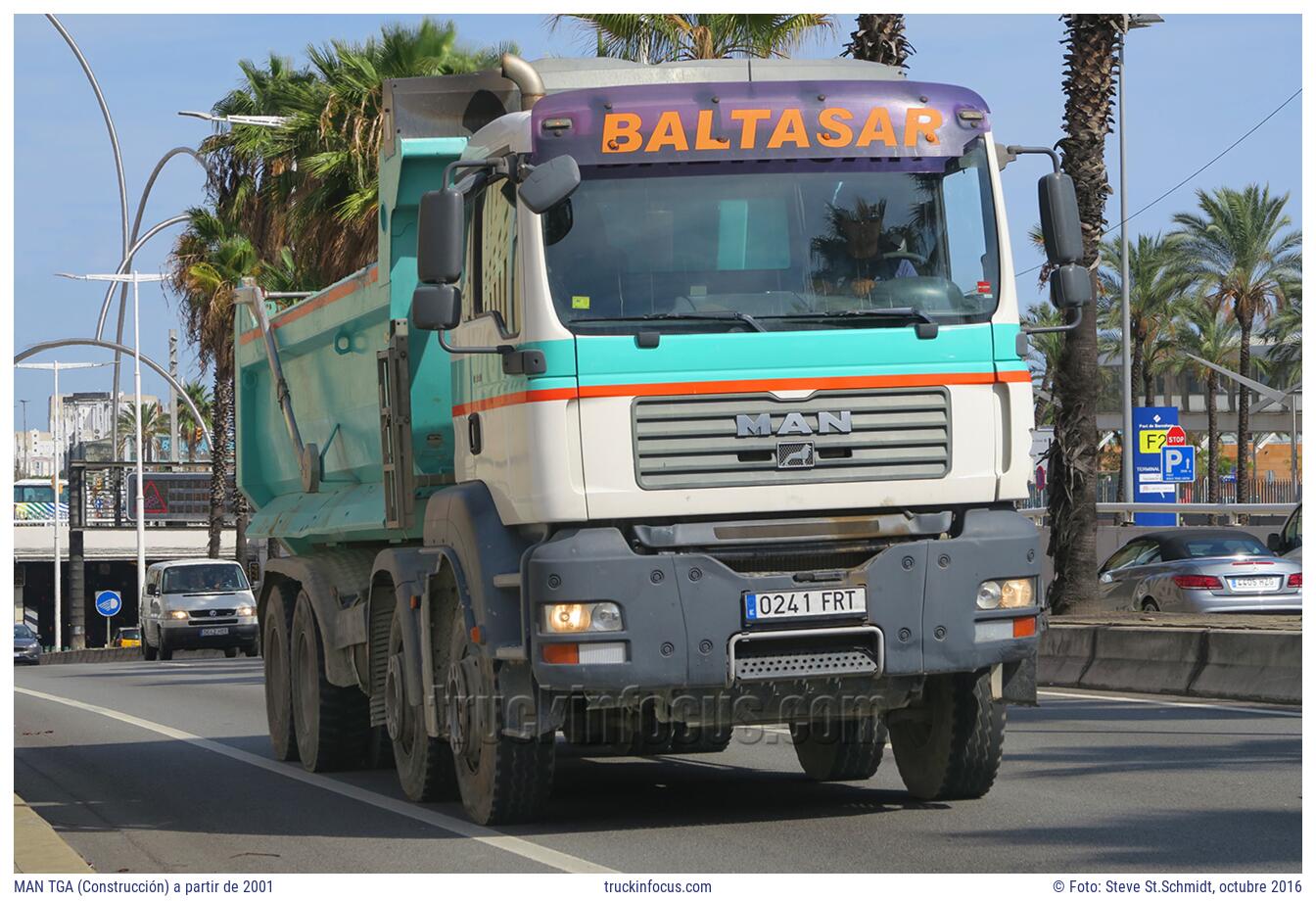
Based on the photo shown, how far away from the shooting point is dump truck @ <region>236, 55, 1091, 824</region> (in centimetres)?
873

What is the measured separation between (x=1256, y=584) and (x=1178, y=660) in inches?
225

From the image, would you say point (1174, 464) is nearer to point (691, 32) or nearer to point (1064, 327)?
point (691, 32)

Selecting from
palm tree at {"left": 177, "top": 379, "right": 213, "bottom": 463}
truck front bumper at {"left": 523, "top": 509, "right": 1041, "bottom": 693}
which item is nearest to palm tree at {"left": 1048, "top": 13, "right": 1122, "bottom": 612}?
truck front bumper at {"left": 523, "top": 509, "right": 1041, "bottom": 693}

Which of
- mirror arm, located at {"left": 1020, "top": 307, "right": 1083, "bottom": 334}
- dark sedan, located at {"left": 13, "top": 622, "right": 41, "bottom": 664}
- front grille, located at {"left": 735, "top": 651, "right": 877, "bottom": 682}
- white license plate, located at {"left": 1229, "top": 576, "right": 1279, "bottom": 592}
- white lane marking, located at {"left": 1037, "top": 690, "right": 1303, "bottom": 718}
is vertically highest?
mirror arm, located at {"left": 1020, "top": 307, "right": 1083, "bottom": 334}

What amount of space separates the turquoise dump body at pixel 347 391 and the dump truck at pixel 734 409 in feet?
3.74

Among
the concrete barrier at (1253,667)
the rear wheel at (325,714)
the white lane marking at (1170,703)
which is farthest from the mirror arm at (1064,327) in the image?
the concrete barrier at (1253,667)

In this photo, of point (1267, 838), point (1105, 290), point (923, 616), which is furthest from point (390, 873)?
point (1105, 290)

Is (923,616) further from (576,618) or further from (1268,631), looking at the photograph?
(1268,631)

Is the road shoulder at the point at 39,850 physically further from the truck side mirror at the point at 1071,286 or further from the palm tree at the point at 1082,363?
the palm tree at the point at 1082,363

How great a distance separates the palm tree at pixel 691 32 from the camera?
82.3 ft

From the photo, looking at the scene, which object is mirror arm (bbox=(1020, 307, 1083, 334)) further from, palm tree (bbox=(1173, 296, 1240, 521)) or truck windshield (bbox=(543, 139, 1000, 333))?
palm tree (bbox=(1173, 296, 1240, 521))

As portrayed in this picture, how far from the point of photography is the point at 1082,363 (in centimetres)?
2291

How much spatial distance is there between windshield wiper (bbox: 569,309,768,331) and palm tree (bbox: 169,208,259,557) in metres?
34.3

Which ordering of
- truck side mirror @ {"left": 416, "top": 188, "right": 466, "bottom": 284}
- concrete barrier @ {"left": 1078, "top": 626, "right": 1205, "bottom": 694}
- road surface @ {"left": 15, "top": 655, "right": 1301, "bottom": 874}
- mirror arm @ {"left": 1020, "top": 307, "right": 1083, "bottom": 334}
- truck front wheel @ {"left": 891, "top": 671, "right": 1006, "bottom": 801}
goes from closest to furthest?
1. road surface @ {"left": 15, "top": 655, "right": 1301, "bottom": 874}
2. truck side mirror @ {"left": 416, "top": 188, "right": 466, "bottom": 284}
3. mirror arm @ {"left": 1020, "top": 307, "right": 1083, "bottom": 334}
4. truck front wheel @ {"left": 891, "top": 671, "right": 1006, "bottom": 801}
5. concrete barrier @ {"left": 1078, "top": 626, "right": 1205, "bottom": 694}
